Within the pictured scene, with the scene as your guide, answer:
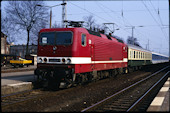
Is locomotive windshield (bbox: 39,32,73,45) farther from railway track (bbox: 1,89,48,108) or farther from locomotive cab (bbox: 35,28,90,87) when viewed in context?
railway track (bbox: 1,89,48,108)

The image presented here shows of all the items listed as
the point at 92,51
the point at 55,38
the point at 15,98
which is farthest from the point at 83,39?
the point at 15,98

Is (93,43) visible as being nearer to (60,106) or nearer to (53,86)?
(53,86)

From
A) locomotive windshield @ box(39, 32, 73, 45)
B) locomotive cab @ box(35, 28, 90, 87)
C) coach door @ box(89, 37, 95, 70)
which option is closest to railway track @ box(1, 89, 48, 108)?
locomotive cab @ box(35, 28, 90, 87)

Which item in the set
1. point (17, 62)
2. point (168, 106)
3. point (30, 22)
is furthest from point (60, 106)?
point (30, 22)

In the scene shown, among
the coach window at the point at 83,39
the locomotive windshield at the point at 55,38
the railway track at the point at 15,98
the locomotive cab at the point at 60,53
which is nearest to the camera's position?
the railway track at the point at 15,98

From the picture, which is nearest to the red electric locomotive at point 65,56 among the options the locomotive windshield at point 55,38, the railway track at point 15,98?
the locomotive windshield at point 55,38

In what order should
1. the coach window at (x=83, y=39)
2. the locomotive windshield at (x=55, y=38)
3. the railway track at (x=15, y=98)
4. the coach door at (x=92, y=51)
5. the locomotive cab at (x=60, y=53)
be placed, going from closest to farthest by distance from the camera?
the railway track at (x=15, y=98) < the locomotive cab at (x=60, y=53) < the locomotive windshield at (x=55, y=38) < the coach window at (x=83, y=39) < the coach door at (x=92, y=51)

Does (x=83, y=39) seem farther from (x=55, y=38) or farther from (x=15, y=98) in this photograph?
(x=15, y=98)

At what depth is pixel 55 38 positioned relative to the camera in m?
11.6

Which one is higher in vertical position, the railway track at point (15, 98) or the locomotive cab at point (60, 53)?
the locomotive cab at point (60, 53)

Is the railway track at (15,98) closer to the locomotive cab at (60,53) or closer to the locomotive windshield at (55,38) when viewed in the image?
the locomotive cab at (60,53)

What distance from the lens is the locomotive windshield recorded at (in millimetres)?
11320

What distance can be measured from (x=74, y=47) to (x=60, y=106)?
382cm

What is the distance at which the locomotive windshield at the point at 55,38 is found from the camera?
11320mm
